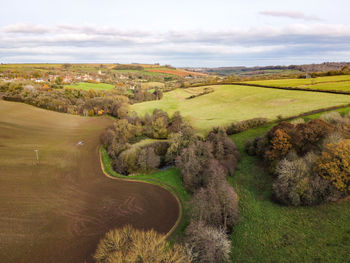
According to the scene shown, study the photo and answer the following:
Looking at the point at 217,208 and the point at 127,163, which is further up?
the point at 217,208

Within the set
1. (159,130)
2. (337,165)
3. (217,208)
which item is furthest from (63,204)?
(337,165)

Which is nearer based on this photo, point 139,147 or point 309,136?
point 309,136

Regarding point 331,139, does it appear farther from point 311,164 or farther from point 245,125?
point 245,125

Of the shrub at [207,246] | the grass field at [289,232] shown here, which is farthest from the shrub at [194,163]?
the shrub at [207,246]

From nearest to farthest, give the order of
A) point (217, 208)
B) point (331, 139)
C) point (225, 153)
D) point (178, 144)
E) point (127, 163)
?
Result: point (217, 208), point (331, 139), point (225, 153), point (127, 163), point (178, 144)

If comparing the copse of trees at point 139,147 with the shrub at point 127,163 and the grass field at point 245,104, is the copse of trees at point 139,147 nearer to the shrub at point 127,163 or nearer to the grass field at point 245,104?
the shrub at point 127,163

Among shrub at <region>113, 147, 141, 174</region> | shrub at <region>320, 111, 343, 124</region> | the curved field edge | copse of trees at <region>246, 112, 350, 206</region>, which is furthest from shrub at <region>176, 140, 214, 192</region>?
shrub at <region>320, 111, 343, 124</region>

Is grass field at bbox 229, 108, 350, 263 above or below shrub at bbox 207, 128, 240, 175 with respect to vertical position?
below

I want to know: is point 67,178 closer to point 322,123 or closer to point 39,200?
point 39,200

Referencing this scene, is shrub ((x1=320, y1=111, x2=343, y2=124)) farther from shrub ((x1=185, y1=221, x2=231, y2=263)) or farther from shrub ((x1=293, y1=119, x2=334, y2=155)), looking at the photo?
shrub ((x1=185, y1=221, x2=231, y2=263))
